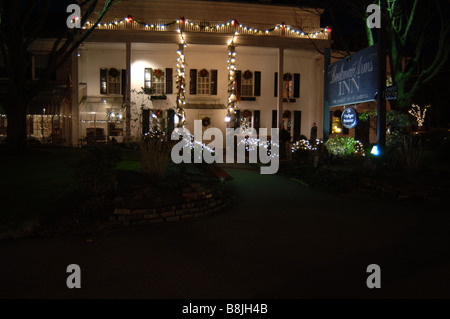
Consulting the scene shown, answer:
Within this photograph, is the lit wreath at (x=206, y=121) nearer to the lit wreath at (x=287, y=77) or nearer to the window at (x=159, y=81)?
the window at (x=159, y=81)

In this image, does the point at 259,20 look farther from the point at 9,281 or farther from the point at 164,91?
the point at 9,281

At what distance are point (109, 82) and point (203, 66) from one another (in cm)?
574

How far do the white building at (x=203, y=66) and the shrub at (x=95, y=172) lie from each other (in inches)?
560

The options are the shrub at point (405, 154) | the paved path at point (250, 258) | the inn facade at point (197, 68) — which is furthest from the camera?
the inn facade at point (197, 68)

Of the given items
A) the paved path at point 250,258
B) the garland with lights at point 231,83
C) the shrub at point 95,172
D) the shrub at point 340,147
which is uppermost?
the garland with lights at point 231,83

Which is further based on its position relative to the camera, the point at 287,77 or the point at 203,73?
the point at 287,77

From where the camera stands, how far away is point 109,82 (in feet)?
77.7

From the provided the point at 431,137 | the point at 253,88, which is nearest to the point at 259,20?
the point at 253,88

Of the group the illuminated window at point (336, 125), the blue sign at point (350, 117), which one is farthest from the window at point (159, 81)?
the blue sign at point (350, 117)

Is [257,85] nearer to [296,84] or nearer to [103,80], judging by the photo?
[296,84]

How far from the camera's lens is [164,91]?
23922 mm

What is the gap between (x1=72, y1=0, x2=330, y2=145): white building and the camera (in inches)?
850

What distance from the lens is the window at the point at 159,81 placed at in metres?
23.8

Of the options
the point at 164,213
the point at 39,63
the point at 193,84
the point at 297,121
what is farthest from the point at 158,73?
the point at 164,213
